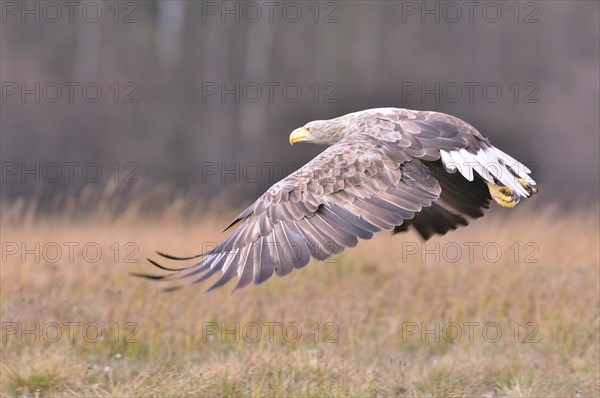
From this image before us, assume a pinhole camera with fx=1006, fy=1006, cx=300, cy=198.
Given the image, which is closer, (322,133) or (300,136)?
(322,133)

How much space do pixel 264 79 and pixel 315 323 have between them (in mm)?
15400

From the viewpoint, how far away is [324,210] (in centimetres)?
595

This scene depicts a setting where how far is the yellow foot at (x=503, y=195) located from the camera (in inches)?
253

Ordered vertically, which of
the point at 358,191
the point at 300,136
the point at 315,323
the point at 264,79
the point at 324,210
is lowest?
the point at 315,323

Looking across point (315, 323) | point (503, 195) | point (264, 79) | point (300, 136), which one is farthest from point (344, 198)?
point (264, 79)

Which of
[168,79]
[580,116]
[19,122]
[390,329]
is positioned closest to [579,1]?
[580,116]

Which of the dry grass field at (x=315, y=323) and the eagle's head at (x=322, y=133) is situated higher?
the eagle's head at (x=322, y=133)

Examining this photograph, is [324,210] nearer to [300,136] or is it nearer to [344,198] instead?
[344,198]

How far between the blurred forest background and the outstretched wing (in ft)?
44.3

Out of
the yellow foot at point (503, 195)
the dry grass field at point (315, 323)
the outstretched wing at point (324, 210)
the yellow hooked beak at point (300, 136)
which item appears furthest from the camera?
the yellow hooked beak at point (300, 136)

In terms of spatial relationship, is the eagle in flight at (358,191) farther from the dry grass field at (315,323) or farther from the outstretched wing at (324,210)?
the dry grass field at (315,323)

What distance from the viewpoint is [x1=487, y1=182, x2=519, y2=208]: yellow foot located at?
6422mm

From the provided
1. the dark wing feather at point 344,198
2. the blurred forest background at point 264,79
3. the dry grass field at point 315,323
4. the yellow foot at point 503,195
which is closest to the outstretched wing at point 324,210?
the dark wing feather at point 344,198

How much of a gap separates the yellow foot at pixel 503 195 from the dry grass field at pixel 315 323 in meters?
1.10
